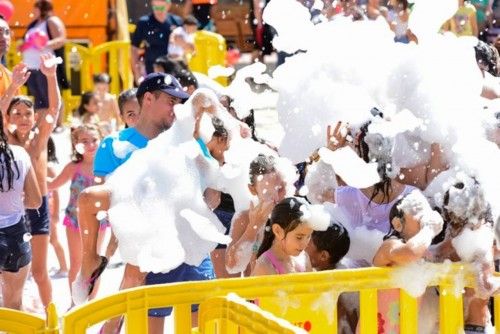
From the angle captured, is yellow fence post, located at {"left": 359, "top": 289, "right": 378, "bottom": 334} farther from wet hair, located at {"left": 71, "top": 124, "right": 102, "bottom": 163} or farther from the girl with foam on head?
wet hair, located at {"left": 71, "top": 124, "right": 102, "bottom": 163}

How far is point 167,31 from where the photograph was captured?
1182 centimetres

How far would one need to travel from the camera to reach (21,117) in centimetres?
605

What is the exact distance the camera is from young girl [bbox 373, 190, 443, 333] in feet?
13.7

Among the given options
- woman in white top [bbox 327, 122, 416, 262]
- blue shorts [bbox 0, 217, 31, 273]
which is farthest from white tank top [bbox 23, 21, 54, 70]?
woman in white top [bbox 327, 122, 416, 262]

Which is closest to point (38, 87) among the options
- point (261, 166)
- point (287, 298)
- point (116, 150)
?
point (116, 150)

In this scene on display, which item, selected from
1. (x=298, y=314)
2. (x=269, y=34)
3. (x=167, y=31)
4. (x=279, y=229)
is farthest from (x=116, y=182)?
(x=269, y=34)

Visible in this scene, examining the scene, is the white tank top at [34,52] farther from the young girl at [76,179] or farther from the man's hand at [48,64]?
the man's hand at [48,64]

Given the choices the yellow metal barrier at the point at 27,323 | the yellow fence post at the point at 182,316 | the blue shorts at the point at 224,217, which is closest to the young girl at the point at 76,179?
the blue shorts at the point at 224,217

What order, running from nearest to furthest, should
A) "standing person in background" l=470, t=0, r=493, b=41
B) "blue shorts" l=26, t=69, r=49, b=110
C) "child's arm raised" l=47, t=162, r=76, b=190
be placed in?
"child's arm raised" l=47, t=162, r=76, b=190 → "blue shorts" l=26, t=69, r=49, b=110 → "standing person in background" l=470, t=0, r=493, b=41

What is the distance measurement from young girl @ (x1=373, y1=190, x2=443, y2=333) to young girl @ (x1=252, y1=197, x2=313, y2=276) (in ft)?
0.89

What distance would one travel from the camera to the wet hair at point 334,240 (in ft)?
14.5

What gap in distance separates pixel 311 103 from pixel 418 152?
0.50 meters

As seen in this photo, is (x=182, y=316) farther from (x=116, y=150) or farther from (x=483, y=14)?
(x=483, y=14)

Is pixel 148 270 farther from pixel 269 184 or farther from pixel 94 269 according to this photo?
pixel 269 184
